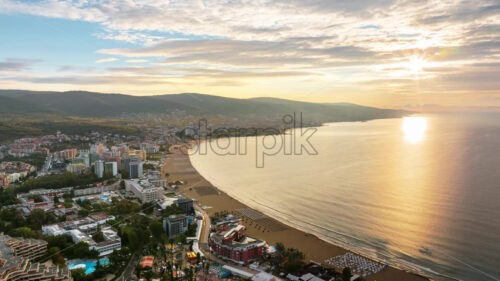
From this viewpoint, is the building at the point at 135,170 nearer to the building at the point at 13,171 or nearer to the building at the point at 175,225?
the building at the point at 13,171

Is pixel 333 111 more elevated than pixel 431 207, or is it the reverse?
pixel 333 111

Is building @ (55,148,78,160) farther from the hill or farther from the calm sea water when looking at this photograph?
the hill

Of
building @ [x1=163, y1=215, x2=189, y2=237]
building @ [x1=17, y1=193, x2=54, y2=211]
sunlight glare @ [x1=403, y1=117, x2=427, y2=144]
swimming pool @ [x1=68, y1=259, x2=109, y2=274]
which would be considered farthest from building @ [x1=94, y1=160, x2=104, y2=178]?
sunlight glare @ [x1=403, y1=117, x2=427, y2=144]

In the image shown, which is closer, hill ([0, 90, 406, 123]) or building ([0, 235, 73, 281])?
building ([0, 235, 73, 281])

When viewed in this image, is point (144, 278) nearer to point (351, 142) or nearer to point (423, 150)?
point (423, 150)

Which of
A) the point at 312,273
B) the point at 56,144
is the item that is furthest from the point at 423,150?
the point at 56,144

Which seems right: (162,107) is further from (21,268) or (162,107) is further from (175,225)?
(21,268)
